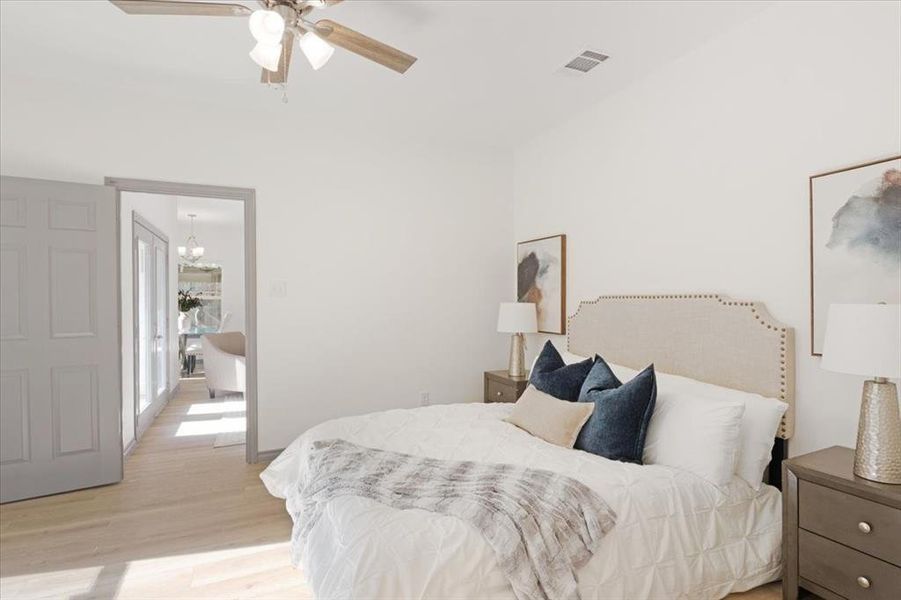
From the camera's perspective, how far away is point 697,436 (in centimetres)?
215

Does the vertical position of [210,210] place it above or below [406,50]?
below

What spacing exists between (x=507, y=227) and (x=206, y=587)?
3615mm

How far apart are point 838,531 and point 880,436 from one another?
38cm

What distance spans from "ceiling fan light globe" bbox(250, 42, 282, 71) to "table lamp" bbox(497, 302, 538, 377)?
2.63 metres

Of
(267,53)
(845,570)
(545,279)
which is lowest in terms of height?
(845,570)

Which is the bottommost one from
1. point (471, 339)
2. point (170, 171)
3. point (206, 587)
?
point (206, 587)

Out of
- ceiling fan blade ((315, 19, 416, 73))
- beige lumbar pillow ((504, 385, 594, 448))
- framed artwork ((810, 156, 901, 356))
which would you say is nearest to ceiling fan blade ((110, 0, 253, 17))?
ceiling fan blade ((315, 19, 416, 73))

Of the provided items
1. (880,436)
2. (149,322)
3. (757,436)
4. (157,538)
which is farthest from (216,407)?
(880,436)

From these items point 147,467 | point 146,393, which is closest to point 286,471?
point 147,467

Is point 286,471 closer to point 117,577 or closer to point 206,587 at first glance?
point 206,587

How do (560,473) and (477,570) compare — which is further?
(560,473)

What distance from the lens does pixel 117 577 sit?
2.28 meters

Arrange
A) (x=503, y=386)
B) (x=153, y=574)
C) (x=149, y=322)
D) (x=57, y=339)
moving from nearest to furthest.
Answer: (x=153, y=574)
(x=57, y=339)
(x=503, y=386)
(x=149, y=322)

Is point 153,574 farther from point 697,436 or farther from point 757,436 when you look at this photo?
point 757,436
